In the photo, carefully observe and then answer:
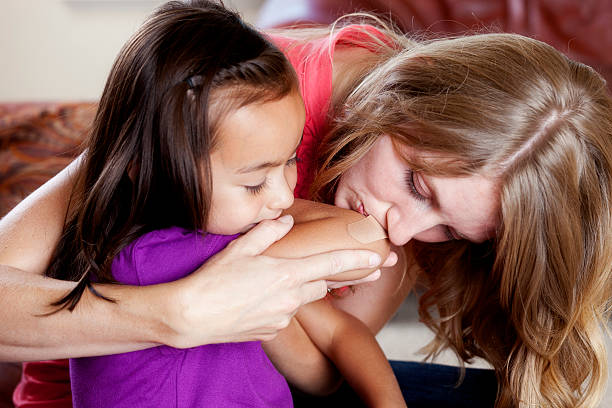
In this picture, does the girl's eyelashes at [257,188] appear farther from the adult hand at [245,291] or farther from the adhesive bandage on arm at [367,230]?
the adhesive bandage on arm at [367,230]

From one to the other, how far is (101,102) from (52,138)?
0.97 meters

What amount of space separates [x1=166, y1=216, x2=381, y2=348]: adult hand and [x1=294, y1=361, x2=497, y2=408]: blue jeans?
316mm

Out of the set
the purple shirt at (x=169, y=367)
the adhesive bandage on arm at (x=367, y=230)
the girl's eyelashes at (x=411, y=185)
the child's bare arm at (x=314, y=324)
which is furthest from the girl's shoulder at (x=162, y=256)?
the girl's eyelashes at (x=411, y=185)

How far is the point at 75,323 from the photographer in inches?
36.7

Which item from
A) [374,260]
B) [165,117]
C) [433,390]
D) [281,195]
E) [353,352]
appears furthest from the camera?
[433,390]

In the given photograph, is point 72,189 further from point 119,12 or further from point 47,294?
point 119,12

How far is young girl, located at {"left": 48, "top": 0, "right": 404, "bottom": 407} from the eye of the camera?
35.9 inches

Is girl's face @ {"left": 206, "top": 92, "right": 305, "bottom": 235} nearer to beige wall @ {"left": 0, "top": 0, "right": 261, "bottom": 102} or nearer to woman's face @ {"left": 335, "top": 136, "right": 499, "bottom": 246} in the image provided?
woman's face @ {"left": 335, "top": 136, "right": 499, "bottom": 246}

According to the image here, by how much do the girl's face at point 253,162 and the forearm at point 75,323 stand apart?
0.15 metres

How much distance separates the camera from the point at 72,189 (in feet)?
3.67

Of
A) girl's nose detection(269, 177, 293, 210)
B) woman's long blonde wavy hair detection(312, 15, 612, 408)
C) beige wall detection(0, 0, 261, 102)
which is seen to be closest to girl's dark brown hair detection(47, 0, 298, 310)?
girl's nose detection(269, 177, 293, 210)

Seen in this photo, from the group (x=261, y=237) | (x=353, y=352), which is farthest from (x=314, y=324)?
(x=261, y=237)

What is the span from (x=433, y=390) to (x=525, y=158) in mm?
498

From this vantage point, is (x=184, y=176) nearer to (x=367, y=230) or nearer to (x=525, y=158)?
(x=367, y=230)
